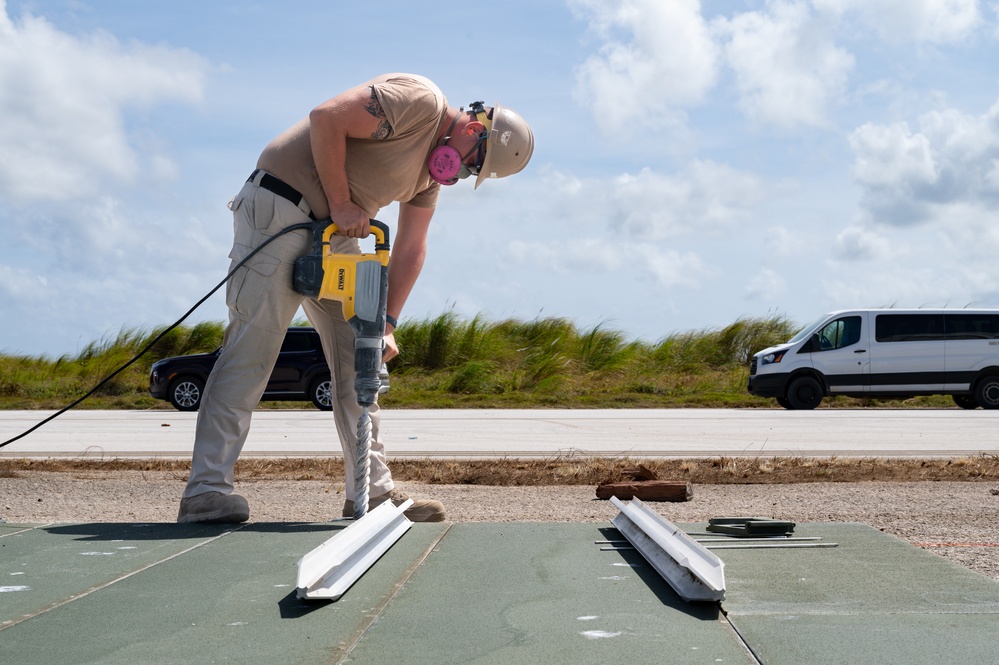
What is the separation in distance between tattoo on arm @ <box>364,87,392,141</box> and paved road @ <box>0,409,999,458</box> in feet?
15.2

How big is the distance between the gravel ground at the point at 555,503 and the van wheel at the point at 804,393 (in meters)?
11.2

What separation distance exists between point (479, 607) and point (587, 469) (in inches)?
184

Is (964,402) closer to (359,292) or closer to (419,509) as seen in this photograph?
(419,509)

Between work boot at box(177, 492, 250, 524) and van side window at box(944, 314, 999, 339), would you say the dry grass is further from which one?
van side window at box(944, 314, 999, 339)

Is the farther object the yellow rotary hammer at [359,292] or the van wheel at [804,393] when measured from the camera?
the van wheel at [804,393]

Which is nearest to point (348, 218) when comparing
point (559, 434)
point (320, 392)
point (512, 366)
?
point (559, 434)

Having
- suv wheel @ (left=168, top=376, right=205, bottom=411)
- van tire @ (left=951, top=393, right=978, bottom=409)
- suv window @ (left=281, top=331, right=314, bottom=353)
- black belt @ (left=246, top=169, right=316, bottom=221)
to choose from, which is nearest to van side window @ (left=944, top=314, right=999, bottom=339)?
van tire @ (left=951, top=393, right=978, bottom=409)

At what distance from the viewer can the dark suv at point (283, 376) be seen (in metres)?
16.4

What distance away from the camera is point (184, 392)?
16766 millimetres

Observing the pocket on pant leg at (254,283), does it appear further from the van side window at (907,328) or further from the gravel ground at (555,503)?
the van side window at (907,328)

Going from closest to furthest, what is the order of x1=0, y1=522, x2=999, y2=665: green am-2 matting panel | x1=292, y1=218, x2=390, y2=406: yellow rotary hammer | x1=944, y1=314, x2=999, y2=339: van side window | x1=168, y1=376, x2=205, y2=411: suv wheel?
x1=0, y1=522, x2=999, y2=665: green am-2 matting panel, x1=292, y1=218, x2=390, y2=406: yellow rotary hammer, x1=168, y1=376, x2=205, y2=411: suv wheel, x1=944, y1=314, x2=999, y2=339: van side window

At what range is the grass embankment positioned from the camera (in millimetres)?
20000

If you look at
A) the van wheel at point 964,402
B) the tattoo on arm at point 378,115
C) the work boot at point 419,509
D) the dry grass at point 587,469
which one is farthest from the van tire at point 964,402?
the tattoo on arm at point 378,115

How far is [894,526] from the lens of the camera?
15.9 feet
